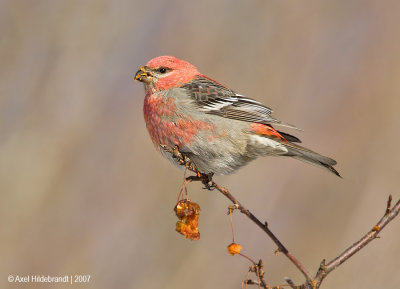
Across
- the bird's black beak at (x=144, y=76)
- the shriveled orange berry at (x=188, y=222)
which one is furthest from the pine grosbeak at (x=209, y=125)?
the shriveled orange berry at (x=188, y=222)

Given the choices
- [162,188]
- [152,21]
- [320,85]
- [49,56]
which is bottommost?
[162,188]

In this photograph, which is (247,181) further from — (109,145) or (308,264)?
(109,145)

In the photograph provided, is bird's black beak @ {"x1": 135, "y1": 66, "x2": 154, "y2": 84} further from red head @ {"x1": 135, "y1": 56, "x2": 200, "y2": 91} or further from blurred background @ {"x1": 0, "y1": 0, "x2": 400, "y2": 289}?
blurred background @ {"x1": 0, "y1": 0, "x2": 400, "y2": 289}

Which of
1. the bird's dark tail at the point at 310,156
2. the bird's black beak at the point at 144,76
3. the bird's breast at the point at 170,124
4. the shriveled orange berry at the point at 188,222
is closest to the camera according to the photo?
the shriveled orange berry at the point at 188,222

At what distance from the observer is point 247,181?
20.0 feet

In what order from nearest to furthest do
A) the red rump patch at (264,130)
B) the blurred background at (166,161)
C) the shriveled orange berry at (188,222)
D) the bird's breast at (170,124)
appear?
1. the shriveled orange berry at (188,222)
2. the bird's breast at (170,124)
3. the red rump patch at (264,130)
4. the blurred background at (166,161)

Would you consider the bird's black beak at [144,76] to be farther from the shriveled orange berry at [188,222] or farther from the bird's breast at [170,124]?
the shriveled orange berry at [188,222]

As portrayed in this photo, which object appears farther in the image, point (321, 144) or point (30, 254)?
point (321, 144)

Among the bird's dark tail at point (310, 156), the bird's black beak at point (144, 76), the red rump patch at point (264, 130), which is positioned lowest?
the bird's dark tail at point (310, 156)

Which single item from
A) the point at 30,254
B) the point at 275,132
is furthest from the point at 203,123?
the point at 30,254

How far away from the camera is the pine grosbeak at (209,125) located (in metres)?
4.05

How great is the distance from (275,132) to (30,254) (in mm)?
3283

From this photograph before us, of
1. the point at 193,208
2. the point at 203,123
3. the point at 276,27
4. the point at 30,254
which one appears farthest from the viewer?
the point at 276,27

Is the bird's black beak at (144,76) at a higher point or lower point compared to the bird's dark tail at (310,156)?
higher
